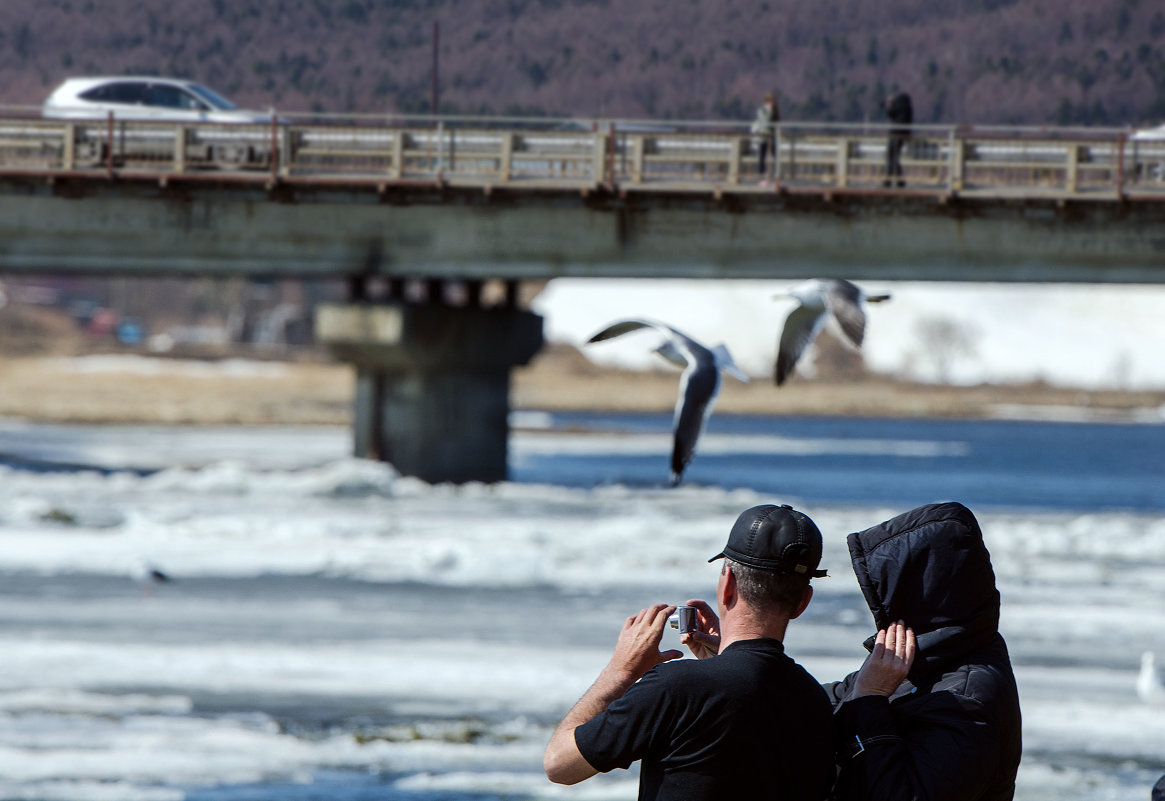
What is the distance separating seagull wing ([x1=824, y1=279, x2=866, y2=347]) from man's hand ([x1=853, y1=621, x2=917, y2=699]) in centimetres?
395

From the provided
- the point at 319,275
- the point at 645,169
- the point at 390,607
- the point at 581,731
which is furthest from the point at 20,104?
the point at 581,731

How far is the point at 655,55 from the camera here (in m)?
33.4

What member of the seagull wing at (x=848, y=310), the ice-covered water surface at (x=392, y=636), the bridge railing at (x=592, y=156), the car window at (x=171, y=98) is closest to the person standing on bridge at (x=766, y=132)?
the bridge railing at (x=592, y=156)

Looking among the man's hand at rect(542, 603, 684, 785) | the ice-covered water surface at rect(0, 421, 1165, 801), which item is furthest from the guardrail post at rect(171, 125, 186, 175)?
the man's hand at rect(542, 603, 684, 785)

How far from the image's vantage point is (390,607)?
15.8 metres

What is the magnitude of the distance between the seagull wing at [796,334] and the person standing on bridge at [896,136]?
1594 cm

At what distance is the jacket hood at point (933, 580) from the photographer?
3.86 meters

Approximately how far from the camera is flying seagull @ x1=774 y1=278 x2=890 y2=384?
7.93 meters

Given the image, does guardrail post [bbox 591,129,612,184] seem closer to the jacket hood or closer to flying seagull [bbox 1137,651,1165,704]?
flying seagull [bbox 1137,651,1165,704]

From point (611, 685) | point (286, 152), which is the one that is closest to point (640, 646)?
point (611, 685)

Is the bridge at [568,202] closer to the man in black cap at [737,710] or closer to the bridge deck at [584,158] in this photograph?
the bridge deck at [584,158]

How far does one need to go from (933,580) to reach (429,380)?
88.8 ft

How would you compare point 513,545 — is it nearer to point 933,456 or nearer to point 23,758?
point 23,758

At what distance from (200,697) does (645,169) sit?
16.0m
